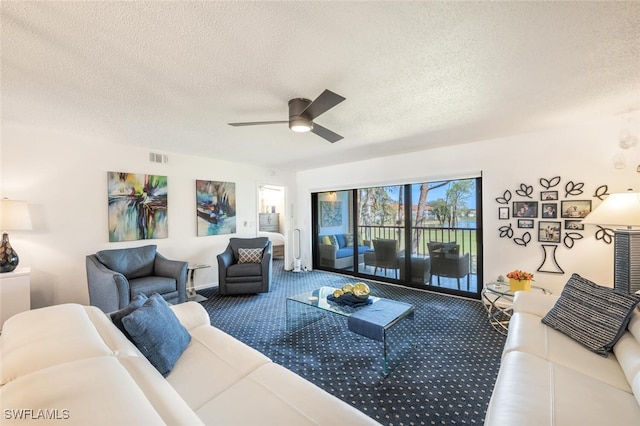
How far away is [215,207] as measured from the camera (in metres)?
5.08

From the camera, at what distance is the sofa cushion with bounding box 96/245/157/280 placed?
354 centimetres

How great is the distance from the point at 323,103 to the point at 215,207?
146 inches

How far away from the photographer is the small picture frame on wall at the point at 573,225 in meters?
3.31

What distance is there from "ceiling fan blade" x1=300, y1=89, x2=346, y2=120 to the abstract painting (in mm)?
3781

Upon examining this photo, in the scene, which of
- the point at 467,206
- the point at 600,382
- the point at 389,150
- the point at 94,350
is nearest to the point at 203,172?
the point at 389,150

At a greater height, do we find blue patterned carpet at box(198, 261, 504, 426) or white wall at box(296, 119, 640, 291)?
white wall at box(296, 119, 640, 291)

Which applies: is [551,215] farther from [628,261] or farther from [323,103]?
[323,103]

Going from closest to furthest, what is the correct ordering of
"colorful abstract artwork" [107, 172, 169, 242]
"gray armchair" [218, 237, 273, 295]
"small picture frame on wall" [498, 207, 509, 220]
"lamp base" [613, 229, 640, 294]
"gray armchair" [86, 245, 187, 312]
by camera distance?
"lamp base" [613, 229, 640, 294] < "gray armchair" [86, 245, 187, 312] < "small picture frame on wall" [498, 207, 509, 220] < "colorful abstract artwork" [107, 172, 169, 242] < "gray armchair" [218, 237, 273, 295]

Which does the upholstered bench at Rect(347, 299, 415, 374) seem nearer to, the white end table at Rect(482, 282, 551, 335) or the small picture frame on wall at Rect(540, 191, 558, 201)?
the white end table at Rect(482, 282, 551, 335)

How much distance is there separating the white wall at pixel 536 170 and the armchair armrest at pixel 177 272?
12.1 ft

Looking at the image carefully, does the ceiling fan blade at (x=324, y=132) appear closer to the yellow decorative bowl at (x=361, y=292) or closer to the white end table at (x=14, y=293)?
the yellow decorative bowl at (x=361, y=292)

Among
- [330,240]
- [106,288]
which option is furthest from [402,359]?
[330,240]

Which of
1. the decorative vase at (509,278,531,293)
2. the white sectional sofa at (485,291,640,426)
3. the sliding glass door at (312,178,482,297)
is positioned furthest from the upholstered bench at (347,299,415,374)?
the sliding glass door at (312,178,482,297)

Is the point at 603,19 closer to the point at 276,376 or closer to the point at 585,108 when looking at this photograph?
the point at 585,108
